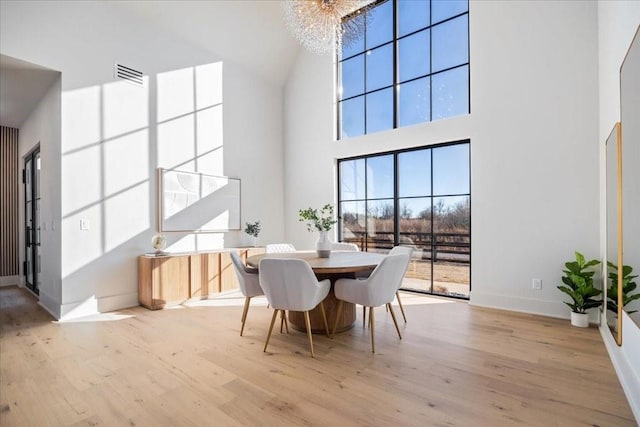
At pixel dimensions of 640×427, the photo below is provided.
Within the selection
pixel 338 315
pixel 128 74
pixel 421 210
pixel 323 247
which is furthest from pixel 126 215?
pixel 421 210

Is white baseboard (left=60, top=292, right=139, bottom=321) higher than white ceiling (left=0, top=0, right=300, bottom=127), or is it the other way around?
white ceiling (left=0, top=0, right=300, bottom=127)

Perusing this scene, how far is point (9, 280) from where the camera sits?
5.60 meters

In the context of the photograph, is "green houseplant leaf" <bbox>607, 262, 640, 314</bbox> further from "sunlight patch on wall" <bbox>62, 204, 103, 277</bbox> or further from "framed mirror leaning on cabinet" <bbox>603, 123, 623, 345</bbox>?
"sunlight patch on wall" <bbox>62, 204, 103, 277</bbox>

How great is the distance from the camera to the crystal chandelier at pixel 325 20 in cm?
296

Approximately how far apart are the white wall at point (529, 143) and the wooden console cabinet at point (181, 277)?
3.47 m

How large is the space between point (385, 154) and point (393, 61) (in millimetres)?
1428

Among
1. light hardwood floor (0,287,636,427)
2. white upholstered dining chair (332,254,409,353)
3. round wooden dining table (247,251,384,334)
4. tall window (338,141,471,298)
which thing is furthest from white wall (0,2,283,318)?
white upholstered dining chair (332,254,409,353)

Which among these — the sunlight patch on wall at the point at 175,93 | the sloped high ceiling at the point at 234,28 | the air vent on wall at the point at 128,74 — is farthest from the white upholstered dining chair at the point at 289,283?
the sloped high ceiling at the point at 234,28

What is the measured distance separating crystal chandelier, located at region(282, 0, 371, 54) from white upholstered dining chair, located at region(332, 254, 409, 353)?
225 centimetres

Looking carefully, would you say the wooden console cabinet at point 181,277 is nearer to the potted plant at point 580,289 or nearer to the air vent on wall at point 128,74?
the air vent on wall at point 128,74

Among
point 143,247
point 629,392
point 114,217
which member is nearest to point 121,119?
point 114,217

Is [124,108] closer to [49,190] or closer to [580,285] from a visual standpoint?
[49,190]

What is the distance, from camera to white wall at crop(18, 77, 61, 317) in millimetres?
3745

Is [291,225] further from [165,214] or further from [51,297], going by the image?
[51,297]
